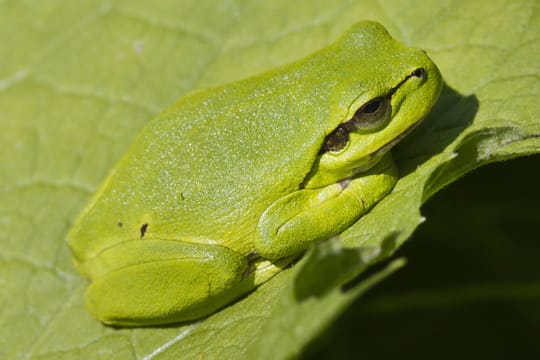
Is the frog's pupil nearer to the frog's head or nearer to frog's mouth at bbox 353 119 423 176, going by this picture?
the frog's head

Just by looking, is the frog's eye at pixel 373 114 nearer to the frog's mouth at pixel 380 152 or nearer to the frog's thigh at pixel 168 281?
the frog's mouth at pixel 380 152

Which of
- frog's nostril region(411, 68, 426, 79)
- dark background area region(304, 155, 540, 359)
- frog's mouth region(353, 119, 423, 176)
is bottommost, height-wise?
dark background area region(304, 155, 540, 359)

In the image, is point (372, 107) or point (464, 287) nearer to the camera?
point (372, 107)

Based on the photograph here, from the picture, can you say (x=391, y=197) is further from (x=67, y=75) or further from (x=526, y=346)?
(x=67, y=75)

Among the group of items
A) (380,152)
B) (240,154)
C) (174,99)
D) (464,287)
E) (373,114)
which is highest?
(174,99)

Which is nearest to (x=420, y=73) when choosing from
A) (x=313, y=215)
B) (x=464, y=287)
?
(x=313, y=215)

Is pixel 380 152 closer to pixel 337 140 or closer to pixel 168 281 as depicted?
pixel 337 140

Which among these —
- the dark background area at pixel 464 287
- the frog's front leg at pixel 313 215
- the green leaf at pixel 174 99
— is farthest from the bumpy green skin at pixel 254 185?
the dark background area at pixel 464 287

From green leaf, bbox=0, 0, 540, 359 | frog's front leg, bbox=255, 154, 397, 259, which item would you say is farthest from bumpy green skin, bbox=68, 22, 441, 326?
green leaf, bbox=0, 0, 540, 359
